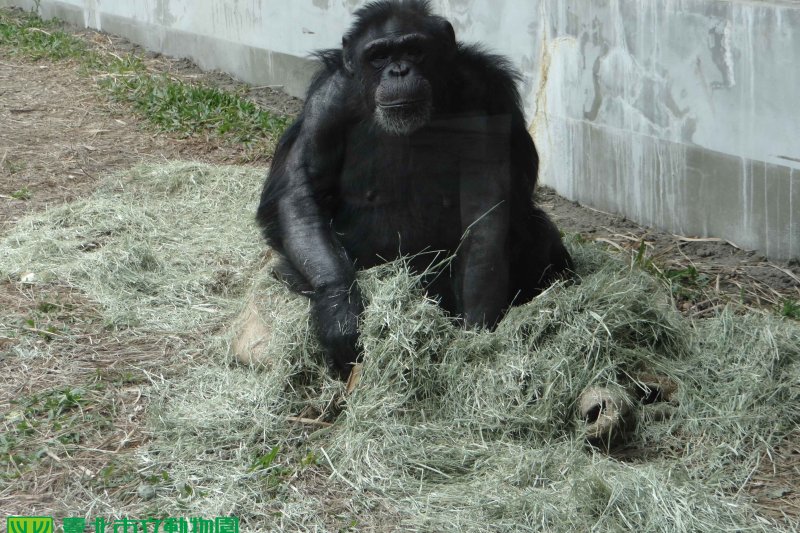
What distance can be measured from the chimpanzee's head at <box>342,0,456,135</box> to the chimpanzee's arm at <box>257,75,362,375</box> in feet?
0.89

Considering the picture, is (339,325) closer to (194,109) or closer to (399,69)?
(399,69)

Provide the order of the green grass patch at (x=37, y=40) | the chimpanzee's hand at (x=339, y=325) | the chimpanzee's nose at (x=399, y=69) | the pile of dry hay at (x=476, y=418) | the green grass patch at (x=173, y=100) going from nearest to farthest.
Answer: the pile of dry hay at (x=476, y=418) < the chimpanzee's hand at (x=339, y=325) < the chimpanzee's nose at (x=399, y=69) < the green grass patch at (x=173, y=100) < the green grass patch at (x=37, y=40)

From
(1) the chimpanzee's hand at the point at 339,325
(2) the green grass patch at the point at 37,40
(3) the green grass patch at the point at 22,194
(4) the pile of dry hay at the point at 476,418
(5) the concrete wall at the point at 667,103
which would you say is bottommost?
(4) the pile of dry hay at the point at 476,418

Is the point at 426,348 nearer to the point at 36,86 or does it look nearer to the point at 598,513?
the point at 598,513

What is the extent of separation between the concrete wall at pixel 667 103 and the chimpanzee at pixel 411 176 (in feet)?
4.76

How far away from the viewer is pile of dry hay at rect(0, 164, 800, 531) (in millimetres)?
3920

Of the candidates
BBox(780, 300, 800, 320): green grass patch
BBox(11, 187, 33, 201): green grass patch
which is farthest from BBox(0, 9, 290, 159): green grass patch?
BBox(780, 300, 800, 320): green grass patch

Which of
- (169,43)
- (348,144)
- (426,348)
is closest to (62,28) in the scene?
(169,43)

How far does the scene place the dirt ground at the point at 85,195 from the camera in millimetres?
4688

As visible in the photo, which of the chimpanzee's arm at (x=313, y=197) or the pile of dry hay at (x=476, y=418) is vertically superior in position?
the chimpanzee's arm at (x=313, y=197)

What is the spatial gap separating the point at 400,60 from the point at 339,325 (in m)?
1.32

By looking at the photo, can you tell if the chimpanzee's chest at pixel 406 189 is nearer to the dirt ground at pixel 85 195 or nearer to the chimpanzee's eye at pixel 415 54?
the chimpanzee's eye at pixel 415 54

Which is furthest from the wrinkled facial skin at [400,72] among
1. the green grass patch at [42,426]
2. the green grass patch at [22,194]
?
the green grass patch at [22,194]

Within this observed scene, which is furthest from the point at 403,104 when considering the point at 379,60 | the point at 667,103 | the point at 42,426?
the point at 667,103
